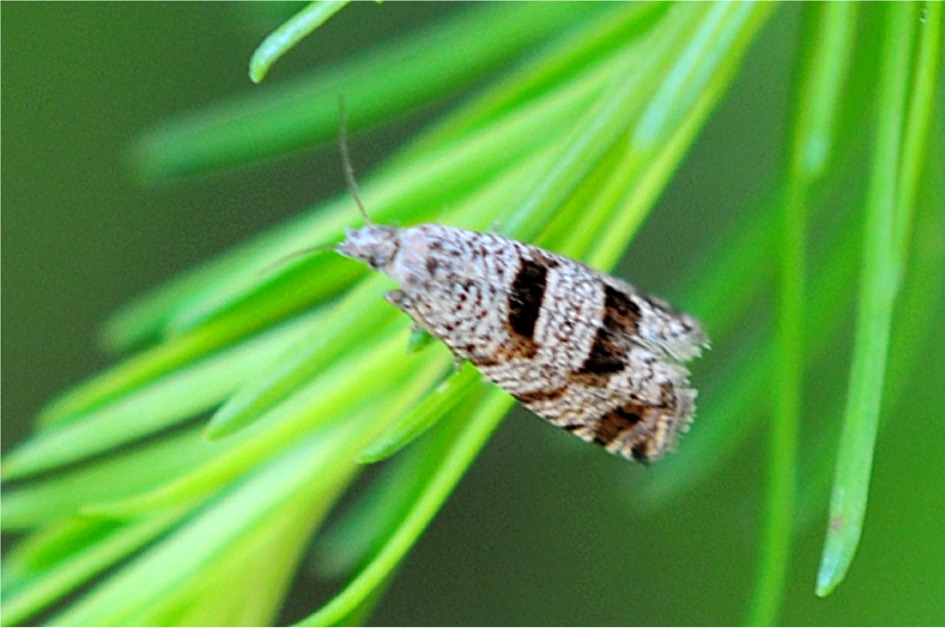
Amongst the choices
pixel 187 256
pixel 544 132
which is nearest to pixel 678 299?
pixel 544 132

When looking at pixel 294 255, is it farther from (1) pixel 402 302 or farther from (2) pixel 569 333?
(2) pixel 569 333

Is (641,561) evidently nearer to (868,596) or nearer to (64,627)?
(868,596)

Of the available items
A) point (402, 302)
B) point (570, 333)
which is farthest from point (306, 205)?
point (402, 302)

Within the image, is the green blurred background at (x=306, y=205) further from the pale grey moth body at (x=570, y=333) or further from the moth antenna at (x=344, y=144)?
the moth antenna at (x=344, y=144)

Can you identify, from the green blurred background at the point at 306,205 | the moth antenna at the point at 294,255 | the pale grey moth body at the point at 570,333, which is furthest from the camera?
the green blurred background at the point at 306,205

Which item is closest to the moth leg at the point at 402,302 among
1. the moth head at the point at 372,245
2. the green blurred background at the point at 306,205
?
the moth head at the point at 372,245

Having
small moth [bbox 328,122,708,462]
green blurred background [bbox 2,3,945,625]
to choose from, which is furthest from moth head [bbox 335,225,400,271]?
green blurred background [bbox 2,3,945,625]

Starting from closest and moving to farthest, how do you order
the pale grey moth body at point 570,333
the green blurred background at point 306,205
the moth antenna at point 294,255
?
the moth antenna at point 294,255
the pale grey moth body at point 570,333
the green blurred background at point 306,205

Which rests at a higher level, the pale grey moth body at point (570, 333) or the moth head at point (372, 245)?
the moth head at point (372, 245)
